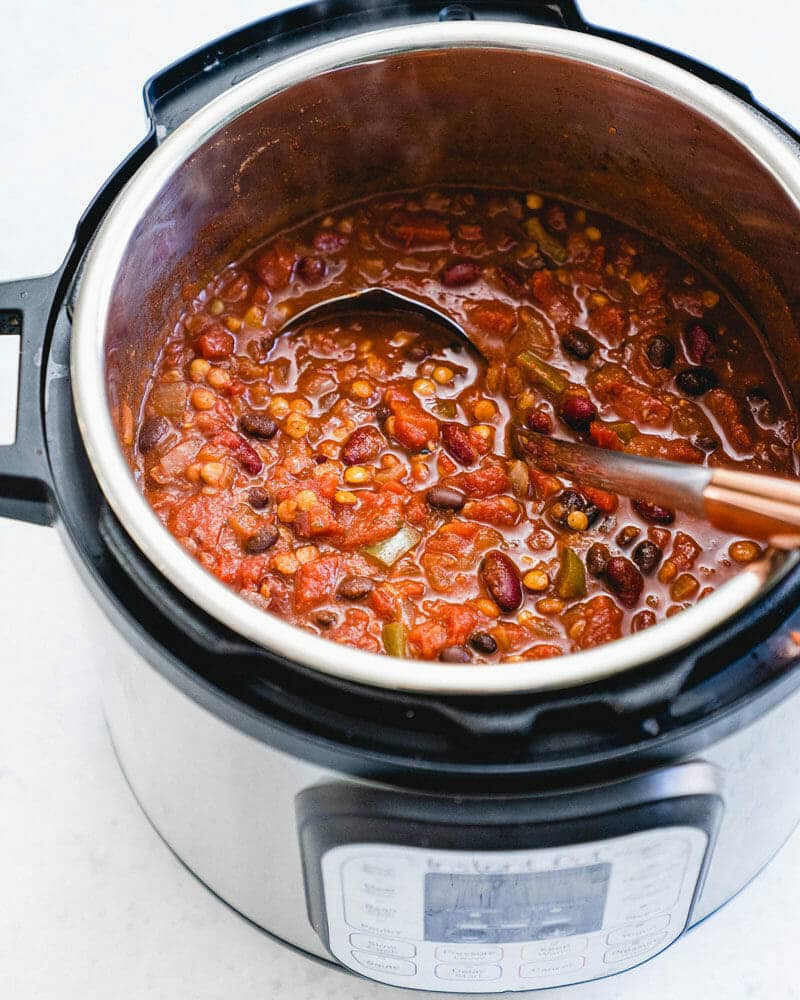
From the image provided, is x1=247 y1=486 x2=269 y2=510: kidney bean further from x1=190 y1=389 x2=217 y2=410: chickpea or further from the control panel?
the control panel

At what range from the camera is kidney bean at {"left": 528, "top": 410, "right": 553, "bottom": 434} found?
246 centimetres

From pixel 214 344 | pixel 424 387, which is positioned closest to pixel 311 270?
pixel 214 344

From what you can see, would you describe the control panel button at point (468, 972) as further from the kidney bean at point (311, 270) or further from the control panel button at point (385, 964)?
the kidney bean at point (311, 270)

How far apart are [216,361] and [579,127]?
902mm

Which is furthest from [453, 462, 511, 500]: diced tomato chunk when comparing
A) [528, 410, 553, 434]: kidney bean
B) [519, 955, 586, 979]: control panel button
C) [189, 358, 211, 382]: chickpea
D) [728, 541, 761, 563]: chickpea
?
[519, 955, 586, 979]: control panel button

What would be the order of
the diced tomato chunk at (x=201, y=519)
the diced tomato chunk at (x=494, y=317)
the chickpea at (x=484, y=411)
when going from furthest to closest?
the diced tomato chunk at (x=494, y=317) → the chickpea at (x=484, y=411) → the diced tomato chunk at (x=201, y=519)

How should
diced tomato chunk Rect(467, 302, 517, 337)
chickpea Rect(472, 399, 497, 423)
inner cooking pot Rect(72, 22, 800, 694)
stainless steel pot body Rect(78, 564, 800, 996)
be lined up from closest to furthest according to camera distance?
stainless steel pot body Rect(78, 564, 800, 996) < inner cooking pot Rect(72, 22, 800, 694) < chickpea Rect(472, 399, 497, 423) < diced tomato chunk Rect(467, 302, 517, 337)

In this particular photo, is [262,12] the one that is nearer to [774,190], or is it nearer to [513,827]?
[774,190]

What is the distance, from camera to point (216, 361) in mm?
2561

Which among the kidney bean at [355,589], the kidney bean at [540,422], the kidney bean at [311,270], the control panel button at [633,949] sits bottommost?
the control panel button at [633,949]

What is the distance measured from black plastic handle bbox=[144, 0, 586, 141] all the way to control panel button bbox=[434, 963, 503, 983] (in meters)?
1.53

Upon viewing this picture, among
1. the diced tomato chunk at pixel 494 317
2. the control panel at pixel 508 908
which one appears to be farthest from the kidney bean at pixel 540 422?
the control panel at pixel 508 908

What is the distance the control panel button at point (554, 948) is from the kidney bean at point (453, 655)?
47 centimetres

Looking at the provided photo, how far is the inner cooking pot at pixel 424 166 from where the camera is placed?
1955 mm
